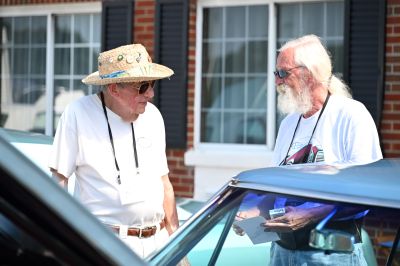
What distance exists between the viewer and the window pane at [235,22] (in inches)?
279

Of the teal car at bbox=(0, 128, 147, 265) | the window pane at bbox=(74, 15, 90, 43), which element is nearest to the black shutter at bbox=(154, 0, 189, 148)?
the window pane at bbox=(74, 15, 90, 43)

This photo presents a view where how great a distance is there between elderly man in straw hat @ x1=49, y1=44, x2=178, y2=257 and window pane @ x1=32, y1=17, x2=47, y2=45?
468cm

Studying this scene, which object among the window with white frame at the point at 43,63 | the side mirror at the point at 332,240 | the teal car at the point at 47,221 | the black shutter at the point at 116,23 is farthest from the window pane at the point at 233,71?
the teal car at the point at 47,221

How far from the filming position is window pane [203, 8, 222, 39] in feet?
23.5

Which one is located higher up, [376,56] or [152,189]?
[376,56]

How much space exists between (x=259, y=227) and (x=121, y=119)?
1067mm

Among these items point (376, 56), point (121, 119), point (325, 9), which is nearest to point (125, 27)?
point (325, 9)

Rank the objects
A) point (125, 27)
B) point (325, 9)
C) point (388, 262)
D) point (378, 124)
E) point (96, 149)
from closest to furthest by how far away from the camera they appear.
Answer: point (388, 262), point (96, 149), point (378, 124), point (325, 9), point (125, 27)

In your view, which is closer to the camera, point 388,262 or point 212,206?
point 388,262

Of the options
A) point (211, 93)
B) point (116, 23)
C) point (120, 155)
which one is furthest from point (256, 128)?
point (120, 155)

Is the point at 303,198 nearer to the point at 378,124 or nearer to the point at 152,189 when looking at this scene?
the point at 152,189

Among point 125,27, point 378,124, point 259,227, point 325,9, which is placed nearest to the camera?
point 259,227

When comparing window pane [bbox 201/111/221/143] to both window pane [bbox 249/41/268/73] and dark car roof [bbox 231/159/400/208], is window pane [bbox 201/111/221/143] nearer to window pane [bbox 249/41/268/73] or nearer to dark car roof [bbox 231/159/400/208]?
window pane [bbox 249/41/268/73]

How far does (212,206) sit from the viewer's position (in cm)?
263
